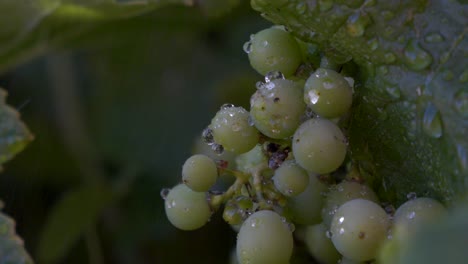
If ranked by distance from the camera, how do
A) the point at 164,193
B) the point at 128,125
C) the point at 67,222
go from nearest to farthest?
the point at 164,193, the point at 67,222, the point at 128,125

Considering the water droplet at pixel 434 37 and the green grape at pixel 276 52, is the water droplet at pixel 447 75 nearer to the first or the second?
the water droplet at pixel 434 37

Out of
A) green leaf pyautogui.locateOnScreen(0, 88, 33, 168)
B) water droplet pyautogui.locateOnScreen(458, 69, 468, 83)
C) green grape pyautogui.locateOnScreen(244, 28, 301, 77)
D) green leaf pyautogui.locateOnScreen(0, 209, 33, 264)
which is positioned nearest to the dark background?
green leaf pyautogui.locateOnScreen(0, 88, 33, 168)

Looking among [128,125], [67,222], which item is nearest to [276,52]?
[67,222]

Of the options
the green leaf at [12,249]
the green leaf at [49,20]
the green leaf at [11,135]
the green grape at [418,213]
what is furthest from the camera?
the green leaf at [49,20]

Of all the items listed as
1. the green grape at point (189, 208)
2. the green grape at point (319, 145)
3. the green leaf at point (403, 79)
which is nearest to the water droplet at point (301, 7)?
the green leaf at point (403, 79)

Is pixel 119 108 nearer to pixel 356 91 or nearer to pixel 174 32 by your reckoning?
pixel 174 32

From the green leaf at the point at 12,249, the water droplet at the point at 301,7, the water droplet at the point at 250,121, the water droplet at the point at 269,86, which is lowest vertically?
the green leaf at the point at 12,249

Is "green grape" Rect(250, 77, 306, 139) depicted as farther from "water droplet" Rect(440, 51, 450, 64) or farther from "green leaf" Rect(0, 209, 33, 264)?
"green leaf" Rect(0, 209, 33, 264)

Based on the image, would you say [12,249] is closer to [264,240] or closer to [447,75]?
[264,240]
